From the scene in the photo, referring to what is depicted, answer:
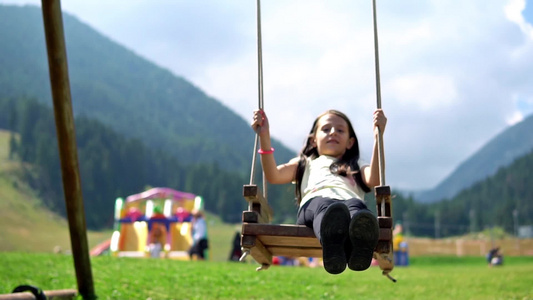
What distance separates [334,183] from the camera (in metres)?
4.68

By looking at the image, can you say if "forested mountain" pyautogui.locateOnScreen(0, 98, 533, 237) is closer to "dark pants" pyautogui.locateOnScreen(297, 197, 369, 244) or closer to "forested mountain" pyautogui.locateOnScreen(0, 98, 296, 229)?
"forested mountain" pyautogui.locateOnScreen(0, 98, 296, 229)

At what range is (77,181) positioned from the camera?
19.3 ft

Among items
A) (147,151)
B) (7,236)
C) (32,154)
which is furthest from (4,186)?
(147,151)

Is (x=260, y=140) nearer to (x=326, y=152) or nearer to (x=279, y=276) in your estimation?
(x=326, y=152)

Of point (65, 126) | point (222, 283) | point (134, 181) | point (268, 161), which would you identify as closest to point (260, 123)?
point (268, 161)

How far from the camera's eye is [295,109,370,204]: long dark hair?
15.9 ft

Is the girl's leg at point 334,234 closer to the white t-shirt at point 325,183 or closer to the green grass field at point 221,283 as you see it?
the white t-shirt at point 325,183

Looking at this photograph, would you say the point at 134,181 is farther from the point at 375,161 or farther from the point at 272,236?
the point at 272,236

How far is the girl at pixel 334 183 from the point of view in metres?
3.75

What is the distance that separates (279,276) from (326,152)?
425 centimetres

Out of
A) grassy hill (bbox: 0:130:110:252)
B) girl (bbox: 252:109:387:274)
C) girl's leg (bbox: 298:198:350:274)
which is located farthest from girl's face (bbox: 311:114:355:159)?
grassy hill (bbox: 0:130:110:252)

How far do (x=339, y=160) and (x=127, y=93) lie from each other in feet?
478

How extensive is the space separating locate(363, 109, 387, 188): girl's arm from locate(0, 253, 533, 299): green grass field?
9.05 ft

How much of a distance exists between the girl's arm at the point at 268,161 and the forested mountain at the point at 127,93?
354ft
